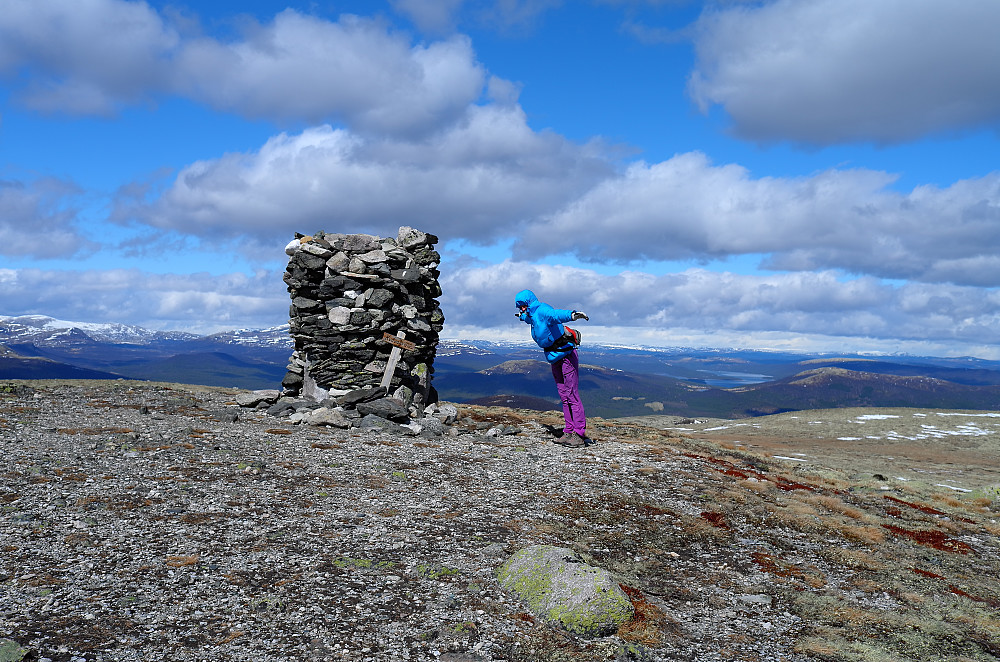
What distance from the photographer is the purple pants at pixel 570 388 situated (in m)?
20.6

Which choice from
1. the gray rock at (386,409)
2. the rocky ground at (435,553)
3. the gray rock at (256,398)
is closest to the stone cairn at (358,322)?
the gray rock at (386,409)

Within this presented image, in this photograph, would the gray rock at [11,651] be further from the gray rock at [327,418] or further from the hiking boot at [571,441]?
the hiking boot at [571,441]

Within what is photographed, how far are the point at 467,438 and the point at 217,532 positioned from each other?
1286cm

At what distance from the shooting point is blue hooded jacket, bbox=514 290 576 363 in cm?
1966

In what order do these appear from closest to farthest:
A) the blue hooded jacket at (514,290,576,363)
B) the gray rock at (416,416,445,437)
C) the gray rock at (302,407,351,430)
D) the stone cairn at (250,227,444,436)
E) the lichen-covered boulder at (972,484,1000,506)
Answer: the lichen-covered boulder at (972,484,1000,506)
the blue hooded jacket at (514,290,576,363)
the gray rock at (302,407,351,430)
the gray rock at (416,416,445,437)
the stone cairn at (250,227,444,436)

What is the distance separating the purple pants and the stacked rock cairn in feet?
25.5

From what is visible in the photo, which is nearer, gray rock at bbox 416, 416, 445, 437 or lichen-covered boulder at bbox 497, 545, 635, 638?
lichen-covered boulder at bbox 497, 545, 635, 638

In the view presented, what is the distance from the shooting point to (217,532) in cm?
1012

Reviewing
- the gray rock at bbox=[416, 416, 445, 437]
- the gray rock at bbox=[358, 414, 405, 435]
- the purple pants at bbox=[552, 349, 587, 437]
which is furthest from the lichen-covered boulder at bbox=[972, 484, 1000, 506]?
the gray rock at bbox=[358, 414, 405, 435]

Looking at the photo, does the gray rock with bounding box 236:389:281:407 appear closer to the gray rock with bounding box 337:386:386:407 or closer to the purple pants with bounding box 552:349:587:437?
the gray rock with bounding box 337:386:386:407

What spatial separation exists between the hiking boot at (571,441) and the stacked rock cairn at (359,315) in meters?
7.49

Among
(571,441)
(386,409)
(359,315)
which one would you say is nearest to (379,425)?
(386,409)

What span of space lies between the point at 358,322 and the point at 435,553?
17637 millimetres

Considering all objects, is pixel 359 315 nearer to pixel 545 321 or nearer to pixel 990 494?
pixel 545 321
